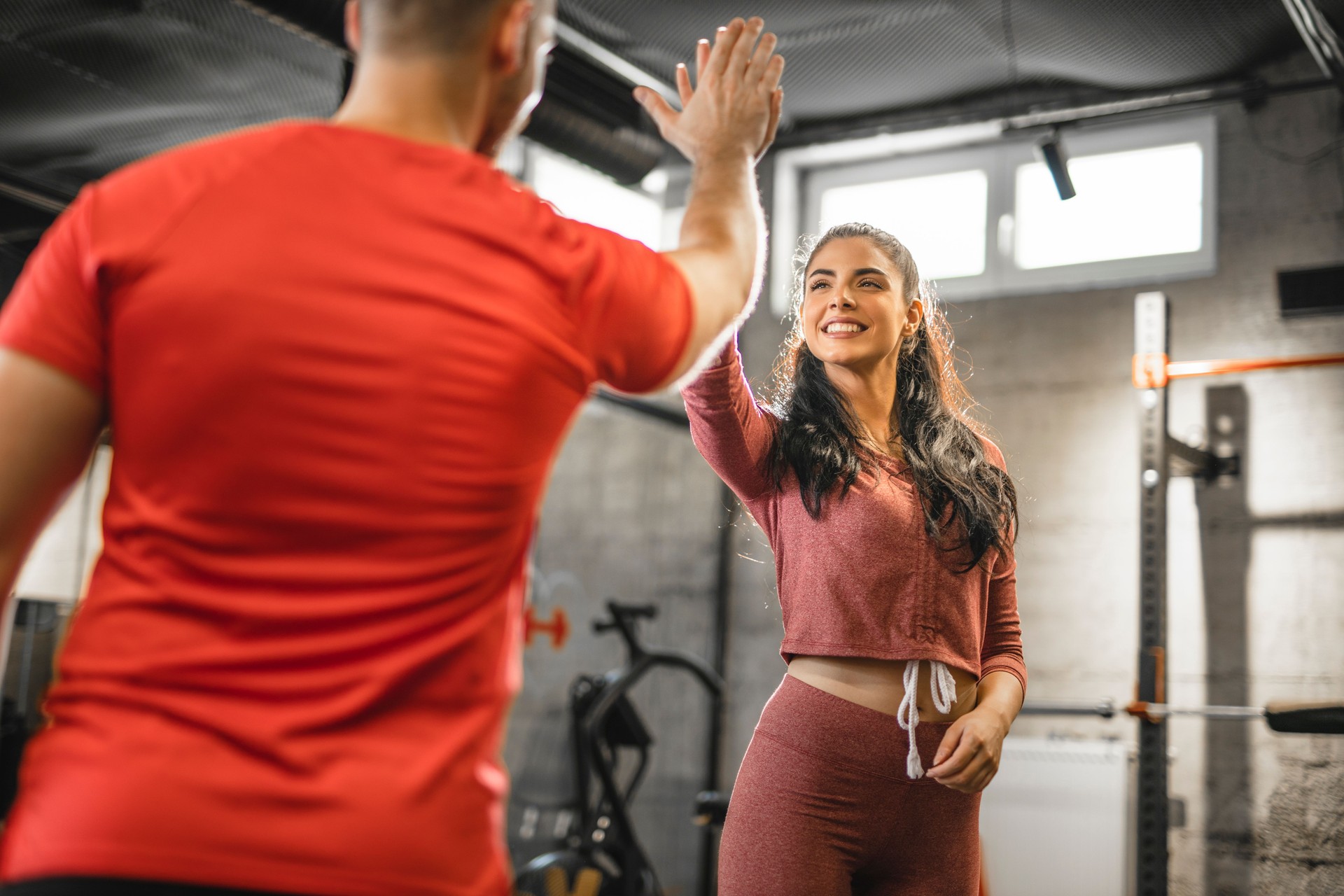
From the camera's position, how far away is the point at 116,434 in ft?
2.32

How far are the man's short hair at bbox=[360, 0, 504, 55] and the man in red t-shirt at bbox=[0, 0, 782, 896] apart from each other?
62 mm

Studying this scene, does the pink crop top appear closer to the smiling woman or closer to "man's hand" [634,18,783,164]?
the smiling woman

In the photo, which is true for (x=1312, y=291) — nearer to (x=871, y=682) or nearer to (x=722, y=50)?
(x=871, y=682)

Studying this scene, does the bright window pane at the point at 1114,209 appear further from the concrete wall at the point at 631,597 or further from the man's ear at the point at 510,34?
the man's ear at the point at 510,34

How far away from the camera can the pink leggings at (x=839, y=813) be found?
4.80ft

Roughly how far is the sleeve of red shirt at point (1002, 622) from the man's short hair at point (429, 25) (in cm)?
119

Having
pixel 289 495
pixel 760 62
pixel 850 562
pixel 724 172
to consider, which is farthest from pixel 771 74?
pixel 850 562

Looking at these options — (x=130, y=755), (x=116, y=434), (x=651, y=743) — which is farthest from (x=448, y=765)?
(x=651, y=743)

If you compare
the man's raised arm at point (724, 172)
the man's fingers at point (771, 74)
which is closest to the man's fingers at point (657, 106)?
the man's raised arm at point (724, 172)

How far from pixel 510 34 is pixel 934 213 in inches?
189

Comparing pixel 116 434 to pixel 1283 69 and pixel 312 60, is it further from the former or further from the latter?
pixel 1283 69

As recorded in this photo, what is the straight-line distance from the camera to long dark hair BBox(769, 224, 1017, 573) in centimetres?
163

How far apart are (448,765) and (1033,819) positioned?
398 centimetres

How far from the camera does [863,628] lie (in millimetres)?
1538
